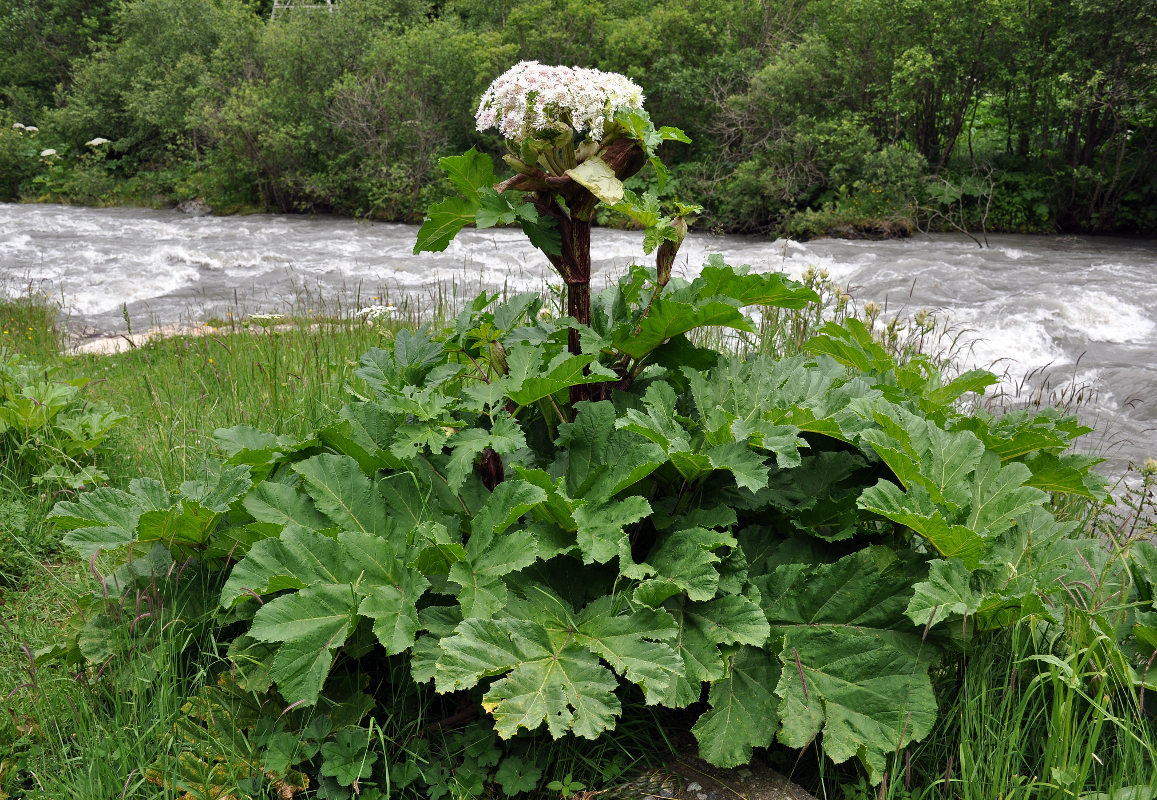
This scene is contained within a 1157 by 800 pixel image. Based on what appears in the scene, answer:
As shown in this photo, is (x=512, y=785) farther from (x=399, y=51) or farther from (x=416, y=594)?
(x=399, y=51)

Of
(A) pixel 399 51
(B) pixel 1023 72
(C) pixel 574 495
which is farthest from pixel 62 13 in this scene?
(C) pixel 574 495

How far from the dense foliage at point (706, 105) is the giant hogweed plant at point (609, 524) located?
977 centimetres

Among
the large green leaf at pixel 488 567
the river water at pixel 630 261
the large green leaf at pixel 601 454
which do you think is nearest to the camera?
the large green leaf at pixel 488 567

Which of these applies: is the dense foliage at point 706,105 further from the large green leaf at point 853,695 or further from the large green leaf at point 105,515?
the large green leaf at point 105,515

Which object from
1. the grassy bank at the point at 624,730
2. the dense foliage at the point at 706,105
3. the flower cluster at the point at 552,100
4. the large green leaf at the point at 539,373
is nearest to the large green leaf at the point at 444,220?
the flower cluster at the point at 552,100

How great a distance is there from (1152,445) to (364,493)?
5.69m

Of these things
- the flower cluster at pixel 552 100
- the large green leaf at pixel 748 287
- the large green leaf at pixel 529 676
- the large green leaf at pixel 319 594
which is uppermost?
the flower cluster at pixel 552 100

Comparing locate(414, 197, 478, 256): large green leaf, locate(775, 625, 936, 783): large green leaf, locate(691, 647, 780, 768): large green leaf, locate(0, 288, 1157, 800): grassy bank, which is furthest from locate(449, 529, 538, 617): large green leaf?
locate(414, 197, 478, 256): large green leaf

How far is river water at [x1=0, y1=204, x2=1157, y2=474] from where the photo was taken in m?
7.14

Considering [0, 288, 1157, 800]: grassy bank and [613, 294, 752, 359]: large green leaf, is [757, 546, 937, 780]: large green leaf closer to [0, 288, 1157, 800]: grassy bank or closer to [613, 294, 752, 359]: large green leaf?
[0, 288, 1157, 800]: grassy bank

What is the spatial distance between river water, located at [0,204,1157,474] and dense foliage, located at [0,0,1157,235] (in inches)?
50.1

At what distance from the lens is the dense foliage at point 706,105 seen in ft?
45.7

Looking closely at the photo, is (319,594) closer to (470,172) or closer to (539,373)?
(539,373)

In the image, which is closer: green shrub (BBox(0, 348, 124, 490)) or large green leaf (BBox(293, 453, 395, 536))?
large green leaf (BBox(293, 453, 395, 536))
